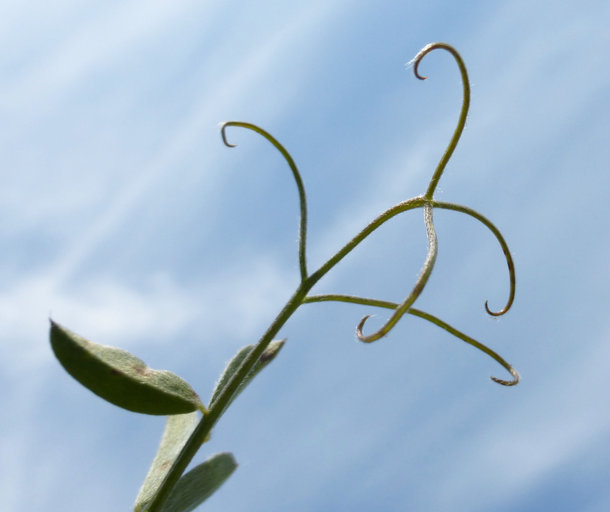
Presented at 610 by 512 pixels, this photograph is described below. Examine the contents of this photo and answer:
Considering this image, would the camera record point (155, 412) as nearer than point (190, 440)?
No

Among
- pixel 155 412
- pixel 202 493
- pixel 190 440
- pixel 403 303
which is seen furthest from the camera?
pixel 202 493

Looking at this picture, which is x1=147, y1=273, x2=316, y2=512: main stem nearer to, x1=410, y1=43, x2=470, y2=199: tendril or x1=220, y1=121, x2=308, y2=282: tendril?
x1=220, y1=121, x2=308, y2=282: tendril

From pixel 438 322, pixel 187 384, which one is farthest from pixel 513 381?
pixel 187 384

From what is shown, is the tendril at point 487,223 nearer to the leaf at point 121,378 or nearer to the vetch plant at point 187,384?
the vetch plant at point 187,384

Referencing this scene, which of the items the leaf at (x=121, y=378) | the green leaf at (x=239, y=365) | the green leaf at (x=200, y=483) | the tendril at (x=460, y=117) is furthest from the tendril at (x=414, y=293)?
the green leaf at (x=200, y=483)

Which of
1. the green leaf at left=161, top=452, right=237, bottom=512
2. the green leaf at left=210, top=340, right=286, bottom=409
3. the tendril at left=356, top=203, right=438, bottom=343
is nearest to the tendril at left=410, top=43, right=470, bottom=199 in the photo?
the tendril at left=356, top=203, right=438, bottom=343

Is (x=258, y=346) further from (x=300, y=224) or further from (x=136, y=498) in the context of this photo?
(x=136, y=498)

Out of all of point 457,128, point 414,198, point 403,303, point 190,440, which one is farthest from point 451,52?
point 190,440
